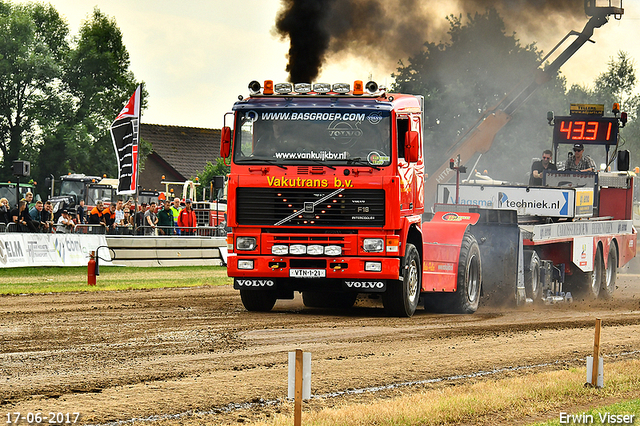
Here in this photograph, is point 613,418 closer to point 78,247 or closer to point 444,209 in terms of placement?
point 444,209

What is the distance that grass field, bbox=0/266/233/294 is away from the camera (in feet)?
62.7

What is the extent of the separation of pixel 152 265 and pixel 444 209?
37.5ft

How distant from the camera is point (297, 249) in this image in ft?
44.9

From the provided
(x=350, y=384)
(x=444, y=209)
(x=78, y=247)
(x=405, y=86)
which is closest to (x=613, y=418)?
(x=350, y=384)

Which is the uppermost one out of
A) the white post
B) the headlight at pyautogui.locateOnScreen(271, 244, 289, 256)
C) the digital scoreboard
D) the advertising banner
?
the digital scoreboard

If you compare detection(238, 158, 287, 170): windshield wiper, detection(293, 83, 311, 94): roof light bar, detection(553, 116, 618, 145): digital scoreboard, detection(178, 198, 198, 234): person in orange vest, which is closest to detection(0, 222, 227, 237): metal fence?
detection(178, 198, 198, 234): person in orange vest

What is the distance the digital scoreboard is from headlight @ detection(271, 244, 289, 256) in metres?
10.5

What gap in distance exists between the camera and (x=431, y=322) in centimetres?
1391

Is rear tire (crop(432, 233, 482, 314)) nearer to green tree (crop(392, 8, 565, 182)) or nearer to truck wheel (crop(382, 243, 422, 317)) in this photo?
truck wheel (crop(382, 243, 422, 317))

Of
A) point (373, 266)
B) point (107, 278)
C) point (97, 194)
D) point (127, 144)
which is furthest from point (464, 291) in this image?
point (97, 194)

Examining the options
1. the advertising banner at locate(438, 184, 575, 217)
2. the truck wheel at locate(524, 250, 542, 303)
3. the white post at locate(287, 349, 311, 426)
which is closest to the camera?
the white post at locate(287, 349, 311, 426)

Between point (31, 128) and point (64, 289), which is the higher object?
point (31, 128)

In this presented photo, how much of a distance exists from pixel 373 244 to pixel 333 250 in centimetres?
58

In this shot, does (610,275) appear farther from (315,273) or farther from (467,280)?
(315,273)
